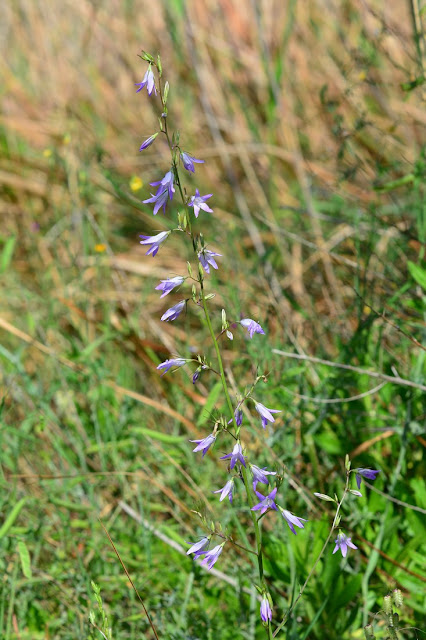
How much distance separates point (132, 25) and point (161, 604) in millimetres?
3450

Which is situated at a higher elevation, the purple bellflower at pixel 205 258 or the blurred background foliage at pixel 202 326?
the purple bellflower at pixel 205 258

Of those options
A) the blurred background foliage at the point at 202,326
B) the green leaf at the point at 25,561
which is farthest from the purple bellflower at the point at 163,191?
the green leaf at the point at 25,561

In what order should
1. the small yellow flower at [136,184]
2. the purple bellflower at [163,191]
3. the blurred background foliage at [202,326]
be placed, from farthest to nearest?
the small yellow flower at [136,184] → the blurred background foliage at [202,326] → the purple bellflower at [163,191]

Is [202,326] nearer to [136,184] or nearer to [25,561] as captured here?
[136,184]

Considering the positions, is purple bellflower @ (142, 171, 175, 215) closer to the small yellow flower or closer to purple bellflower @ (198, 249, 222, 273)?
purple bellflower @ (198, 249, 222, 273)

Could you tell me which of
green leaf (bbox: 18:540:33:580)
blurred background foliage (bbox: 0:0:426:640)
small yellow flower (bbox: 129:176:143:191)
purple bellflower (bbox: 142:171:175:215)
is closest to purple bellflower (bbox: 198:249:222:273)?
purple bellflower (bbox: 142:171:175:215)

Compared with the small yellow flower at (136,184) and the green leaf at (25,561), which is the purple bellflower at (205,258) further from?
the small yellow flower at (136,184)

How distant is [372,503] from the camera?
1.88 meters

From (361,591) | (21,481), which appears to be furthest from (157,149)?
(361,591)

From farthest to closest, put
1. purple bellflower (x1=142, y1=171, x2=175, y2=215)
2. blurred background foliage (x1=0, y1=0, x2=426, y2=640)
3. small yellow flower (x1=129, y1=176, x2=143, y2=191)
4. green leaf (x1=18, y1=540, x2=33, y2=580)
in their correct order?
small yellow flower (x1=129, y1=176, x2=143, y2=191), blurred background foliage (x1=0, y1=0, x2=426, y2=640), green leaf (x1=18, y1=540, x2=33, y2=580), purple bellflower (x1=142, y1=171, x2=175, y2=215)

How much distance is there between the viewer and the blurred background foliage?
1.84 meters

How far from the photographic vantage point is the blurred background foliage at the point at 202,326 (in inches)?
72.5

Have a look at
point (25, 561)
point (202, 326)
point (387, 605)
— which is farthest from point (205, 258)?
point (202, 326)

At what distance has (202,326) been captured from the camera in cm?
326
